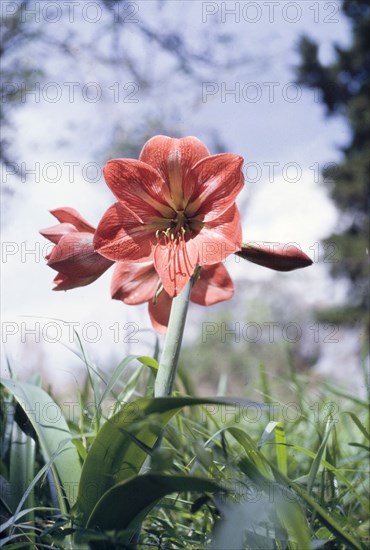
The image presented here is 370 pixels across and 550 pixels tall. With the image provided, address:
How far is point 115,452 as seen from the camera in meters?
0.47

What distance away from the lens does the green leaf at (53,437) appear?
564 millimetres

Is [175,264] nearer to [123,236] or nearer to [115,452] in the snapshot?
[123,236]

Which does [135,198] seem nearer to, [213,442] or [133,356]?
[133,356]

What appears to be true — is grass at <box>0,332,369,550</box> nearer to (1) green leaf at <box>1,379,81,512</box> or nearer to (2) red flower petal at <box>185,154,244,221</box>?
(1) green leaf at <box>1,379,81,512</box>

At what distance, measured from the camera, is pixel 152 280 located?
0.63 m

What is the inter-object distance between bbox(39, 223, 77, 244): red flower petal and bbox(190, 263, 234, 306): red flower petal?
0.47 ft

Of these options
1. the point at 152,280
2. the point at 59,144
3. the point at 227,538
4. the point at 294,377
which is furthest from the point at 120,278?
the point at 59,144

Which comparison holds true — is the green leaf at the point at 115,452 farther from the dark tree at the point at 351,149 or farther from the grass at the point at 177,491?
the dark tree at the point at 351,149

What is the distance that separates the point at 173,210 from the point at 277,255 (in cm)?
11

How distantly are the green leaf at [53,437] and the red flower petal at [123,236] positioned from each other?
0.55 ft

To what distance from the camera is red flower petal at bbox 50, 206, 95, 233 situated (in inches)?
23.3

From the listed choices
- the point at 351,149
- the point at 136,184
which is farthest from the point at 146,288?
the point at 351,149

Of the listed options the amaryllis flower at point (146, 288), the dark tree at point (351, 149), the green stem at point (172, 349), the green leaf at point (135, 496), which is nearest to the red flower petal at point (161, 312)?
the amaryllis flower at point (146, 288)

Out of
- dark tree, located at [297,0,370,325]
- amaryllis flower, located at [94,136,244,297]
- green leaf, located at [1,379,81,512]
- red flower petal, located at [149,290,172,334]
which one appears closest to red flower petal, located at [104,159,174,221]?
amaryllis flower, located at [94,136,244,297]
